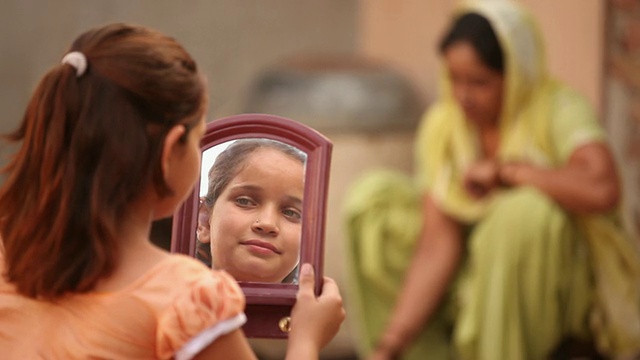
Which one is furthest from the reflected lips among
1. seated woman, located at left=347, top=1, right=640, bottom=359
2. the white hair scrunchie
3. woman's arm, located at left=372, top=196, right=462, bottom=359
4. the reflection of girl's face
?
woman's arm, located at left=372, top=196, right=462, bottom=359

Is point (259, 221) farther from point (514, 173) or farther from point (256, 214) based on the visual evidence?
point (514, 173)

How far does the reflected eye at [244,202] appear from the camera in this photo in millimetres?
1705

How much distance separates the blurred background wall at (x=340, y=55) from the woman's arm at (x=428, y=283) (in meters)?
0.60

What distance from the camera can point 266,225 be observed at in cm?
170

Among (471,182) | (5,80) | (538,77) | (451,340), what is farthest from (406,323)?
(5,80)

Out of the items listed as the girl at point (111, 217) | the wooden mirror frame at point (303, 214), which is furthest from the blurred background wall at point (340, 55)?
the girl at point (111, 217)

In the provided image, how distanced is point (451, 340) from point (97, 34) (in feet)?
9.79

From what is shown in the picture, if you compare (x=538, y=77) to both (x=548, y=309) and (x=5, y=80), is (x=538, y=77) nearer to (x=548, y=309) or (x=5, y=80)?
(x=548, y=309)

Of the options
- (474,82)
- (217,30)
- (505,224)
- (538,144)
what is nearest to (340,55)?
(217,30)

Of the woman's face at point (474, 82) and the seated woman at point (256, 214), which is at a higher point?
the seated woman at point (256, 214)

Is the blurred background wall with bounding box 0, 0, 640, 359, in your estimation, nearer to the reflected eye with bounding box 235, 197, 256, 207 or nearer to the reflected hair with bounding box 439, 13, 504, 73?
the reflected hair with bounding box 439, 13, 504, 73

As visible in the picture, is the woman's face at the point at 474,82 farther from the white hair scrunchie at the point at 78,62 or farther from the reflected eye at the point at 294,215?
the white hair scrunchie at the point at 78,62

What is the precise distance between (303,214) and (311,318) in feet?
0.43

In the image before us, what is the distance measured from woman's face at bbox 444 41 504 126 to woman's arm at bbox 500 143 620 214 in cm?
30
